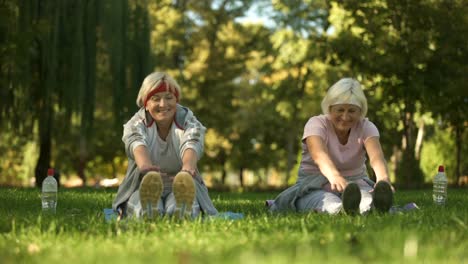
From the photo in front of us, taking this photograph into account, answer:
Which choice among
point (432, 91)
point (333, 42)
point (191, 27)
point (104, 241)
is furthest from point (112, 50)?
point (191, 27)

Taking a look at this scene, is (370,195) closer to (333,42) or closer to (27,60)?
(27,60)

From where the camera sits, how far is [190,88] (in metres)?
32.2

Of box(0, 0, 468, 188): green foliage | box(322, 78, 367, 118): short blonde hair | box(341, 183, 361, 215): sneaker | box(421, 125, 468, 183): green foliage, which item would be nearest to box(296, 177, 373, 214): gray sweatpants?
box(341, 183, 361, 215): sneaker

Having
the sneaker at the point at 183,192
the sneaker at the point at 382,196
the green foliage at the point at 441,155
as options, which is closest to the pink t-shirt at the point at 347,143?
the sneaker at the point at 382,196

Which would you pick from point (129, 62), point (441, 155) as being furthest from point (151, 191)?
point (441, 155)

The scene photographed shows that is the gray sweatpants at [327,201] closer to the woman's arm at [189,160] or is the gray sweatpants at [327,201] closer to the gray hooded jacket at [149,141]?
the gray hooded jacket at [149,141]

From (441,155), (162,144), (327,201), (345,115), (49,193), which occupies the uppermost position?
(441,155)

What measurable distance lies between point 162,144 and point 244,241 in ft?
8.22

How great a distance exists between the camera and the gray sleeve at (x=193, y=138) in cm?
577

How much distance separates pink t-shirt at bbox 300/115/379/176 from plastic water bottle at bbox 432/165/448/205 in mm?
1313

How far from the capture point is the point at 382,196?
18.2 feet

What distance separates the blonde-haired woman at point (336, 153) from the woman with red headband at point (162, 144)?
0.97 metres

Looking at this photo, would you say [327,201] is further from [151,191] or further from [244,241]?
[244,241]

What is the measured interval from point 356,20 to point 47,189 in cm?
1419
